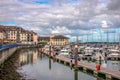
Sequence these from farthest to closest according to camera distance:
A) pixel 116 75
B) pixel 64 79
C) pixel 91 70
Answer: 1. pixel 91 70
2. pixel 64 79
3. pixel 116 75

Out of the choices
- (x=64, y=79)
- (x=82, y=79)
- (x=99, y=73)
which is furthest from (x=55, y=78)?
(x=99, y=73)

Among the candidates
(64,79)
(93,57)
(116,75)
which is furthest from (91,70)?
(93,57)

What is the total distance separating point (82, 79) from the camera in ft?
135

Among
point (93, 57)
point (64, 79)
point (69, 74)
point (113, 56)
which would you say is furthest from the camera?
point (113, 56)

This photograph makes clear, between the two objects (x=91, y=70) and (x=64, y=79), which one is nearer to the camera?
(x=64, y=79)

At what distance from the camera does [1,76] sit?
38.6 metres

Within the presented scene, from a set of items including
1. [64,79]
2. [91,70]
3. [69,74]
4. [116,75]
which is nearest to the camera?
[116,75]

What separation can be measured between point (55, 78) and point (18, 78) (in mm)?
6055

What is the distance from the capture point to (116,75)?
34938 mm

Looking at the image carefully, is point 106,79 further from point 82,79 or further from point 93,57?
point 93,57

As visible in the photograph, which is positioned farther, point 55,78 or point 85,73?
point 85,73

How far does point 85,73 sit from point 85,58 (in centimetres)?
2840

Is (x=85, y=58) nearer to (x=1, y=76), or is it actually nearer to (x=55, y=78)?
(x=55, y=78)

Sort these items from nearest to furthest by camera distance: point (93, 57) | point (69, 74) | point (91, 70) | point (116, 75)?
point (116, 75), point (91, 70), point (69, 74), point (93, 57)
